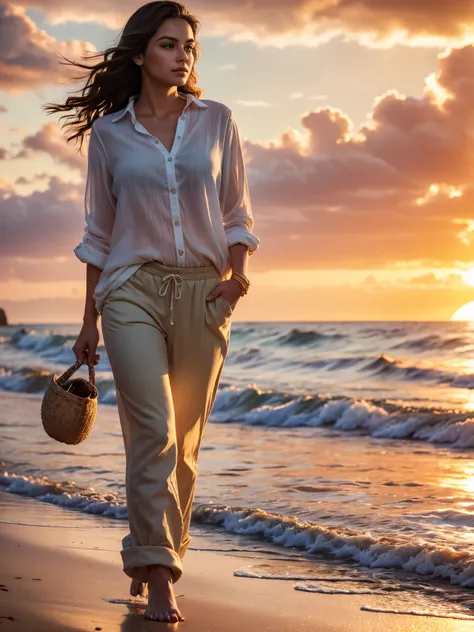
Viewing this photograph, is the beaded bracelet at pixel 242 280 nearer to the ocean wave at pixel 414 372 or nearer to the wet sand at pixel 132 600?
the wet sand at pixel 132 600

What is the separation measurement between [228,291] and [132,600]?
51.8 inches

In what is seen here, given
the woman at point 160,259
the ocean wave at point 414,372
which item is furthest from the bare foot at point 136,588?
the ocean wave at point 414,372

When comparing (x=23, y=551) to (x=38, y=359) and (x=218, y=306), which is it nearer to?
(x=218, y=306)

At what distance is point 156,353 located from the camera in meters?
3.99

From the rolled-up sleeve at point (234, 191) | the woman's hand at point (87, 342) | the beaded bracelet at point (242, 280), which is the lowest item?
the woman's hand at point (87, 342)

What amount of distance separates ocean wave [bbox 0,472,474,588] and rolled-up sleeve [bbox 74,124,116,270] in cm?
247

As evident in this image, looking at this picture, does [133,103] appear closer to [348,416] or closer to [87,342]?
[87,342]

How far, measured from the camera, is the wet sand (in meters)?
4.02

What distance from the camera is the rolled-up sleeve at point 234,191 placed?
4.31 meters

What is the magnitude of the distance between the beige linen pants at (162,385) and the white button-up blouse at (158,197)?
0.24 ft

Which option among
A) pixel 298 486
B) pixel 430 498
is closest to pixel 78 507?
pixel 298 486

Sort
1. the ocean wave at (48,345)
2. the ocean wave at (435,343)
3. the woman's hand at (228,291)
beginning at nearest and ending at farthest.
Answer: the woman's hand at (228,291) → the ocean wave at (435,343) → the ocean wave at (48,345)

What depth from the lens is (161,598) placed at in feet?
13.0

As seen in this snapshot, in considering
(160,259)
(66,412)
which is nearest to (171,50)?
(160,259)
